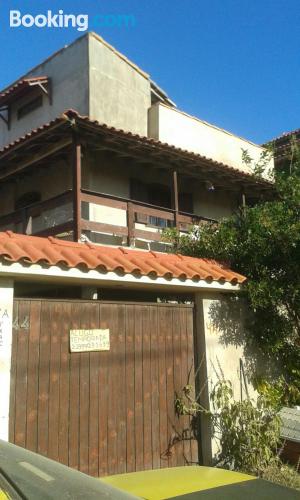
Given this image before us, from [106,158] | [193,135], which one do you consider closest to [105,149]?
[106,158]

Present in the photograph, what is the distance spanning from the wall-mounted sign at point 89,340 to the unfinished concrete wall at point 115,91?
8.63 m

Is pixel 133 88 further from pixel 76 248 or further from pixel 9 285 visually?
pixel 9 285

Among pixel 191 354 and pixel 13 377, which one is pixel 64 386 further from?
pixel 191 354

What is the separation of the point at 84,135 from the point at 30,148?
1479mm

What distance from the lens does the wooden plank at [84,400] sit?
4.80m

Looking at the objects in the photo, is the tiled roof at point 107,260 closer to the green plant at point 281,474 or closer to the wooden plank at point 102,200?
the green plant at point 281,474

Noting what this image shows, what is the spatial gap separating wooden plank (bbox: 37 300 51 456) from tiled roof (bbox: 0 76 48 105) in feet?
35.4

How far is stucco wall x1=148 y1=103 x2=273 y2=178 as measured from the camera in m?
13.6

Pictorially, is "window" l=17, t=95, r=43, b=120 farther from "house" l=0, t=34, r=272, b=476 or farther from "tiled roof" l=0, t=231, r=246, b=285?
"tiled roof" l=0, t=231, r=246, b=285

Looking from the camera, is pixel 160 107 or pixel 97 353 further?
pixel 160 107

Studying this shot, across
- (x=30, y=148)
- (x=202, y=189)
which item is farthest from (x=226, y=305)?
(x=202, y=189)

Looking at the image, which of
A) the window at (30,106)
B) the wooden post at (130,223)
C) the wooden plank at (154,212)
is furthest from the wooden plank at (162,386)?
the window at (30,106)

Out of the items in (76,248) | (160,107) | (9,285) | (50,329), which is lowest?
(50,329)

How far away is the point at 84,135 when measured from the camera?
30.3 feet
